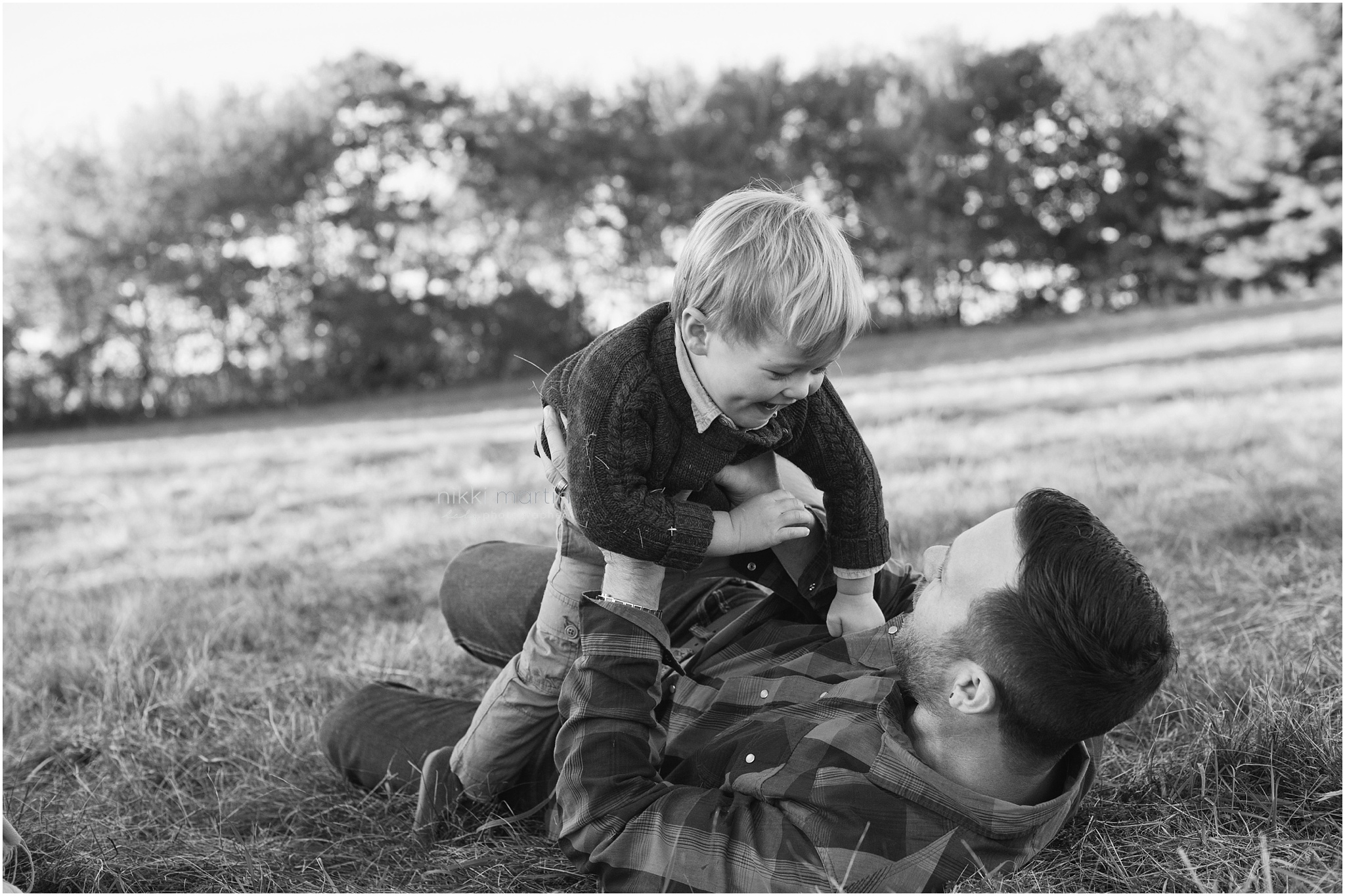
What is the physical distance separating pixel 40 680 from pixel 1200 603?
11.7 feet

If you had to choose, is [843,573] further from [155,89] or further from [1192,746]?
[155,89]

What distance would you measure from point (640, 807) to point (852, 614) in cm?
71

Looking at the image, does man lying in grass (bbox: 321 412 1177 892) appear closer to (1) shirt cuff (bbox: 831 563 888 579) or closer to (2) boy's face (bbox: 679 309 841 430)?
(1) shirt cuff (bbox: 831 563 888 579)

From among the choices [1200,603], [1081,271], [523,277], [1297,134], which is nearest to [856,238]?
[1081,271]

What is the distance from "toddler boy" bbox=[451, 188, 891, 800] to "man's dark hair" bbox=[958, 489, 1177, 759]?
55 centimetres

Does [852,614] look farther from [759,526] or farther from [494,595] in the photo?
[494,595]

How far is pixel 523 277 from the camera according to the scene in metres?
19.1

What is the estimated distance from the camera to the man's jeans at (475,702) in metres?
2.26

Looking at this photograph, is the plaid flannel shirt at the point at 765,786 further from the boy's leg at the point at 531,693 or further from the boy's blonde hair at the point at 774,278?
the boy's blonde hair at the point at 774,278

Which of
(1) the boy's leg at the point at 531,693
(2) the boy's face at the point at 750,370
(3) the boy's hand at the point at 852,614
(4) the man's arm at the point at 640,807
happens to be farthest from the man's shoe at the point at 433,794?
(2) the boy's face at the point at 750,370

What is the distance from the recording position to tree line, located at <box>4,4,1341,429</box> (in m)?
17.2

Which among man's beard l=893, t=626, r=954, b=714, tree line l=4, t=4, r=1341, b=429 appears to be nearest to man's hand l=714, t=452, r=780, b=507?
man's beard l=893, t=626, r=954, b=714

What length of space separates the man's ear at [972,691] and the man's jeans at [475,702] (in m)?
0.77

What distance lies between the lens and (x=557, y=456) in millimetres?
2242
